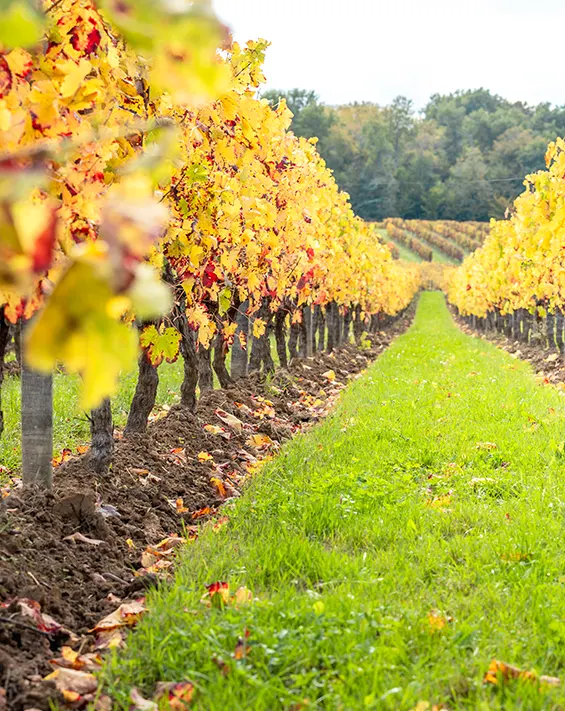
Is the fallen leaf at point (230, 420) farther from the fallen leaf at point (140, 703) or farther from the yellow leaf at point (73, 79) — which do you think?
the yellow leaf at point (73, 79)

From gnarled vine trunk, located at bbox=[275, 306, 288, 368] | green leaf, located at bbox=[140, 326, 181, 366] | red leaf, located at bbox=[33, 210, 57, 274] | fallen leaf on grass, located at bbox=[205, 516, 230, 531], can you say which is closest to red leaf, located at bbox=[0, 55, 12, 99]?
red leaf, located at bbox=[33, 210, 57, 274]

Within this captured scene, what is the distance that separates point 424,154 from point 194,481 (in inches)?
5285

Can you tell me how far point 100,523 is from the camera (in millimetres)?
4238

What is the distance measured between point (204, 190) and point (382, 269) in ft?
72.8

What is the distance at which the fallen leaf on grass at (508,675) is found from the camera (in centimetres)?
264

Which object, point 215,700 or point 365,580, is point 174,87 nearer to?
point 215,700

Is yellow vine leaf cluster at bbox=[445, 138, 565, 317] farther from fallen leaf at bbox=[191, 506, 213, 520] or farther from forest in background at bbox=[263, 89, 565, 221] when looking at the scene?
forest in background at bbox=[263, 89, 565, 221]

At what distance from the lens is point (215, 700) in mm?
2475

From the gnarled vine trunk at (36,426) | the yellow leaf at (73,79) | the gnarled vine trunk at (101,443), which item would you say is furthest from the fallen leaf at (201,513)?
the yellow leaf at (73,79)

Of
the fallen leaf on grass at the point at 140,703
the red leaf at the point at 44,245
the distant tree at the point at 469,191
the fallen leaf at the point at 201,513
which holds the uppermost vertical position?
the distant tree at the point at 469,191

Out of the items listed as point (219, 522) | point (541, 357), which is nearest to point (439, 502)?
point (219, 522)

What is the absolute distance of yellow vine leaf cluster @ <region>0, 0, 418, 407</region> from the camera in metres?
0.86

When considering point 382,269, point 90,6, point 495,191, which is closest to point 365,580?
point 90,6

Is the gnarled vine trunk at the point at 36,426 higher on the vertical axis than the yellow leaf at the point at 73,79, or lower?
lower
